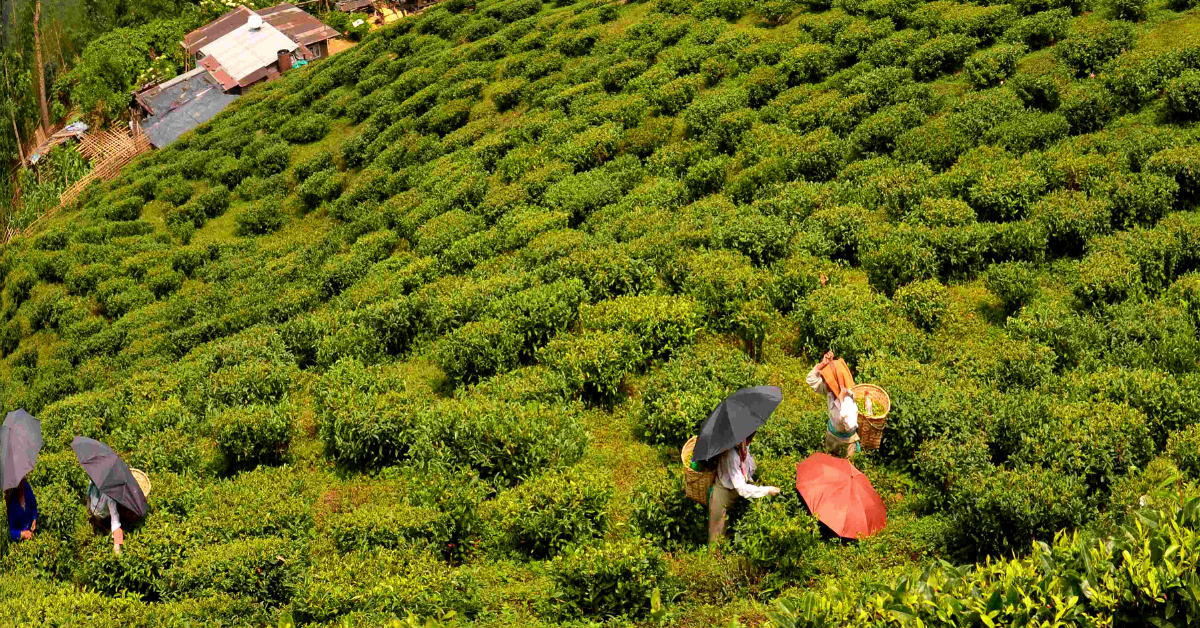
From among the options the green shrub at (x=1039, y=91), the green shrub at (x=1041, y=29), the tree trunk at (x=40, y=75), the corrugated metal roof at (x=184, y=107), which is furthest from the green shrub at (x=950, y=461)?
the tree trunk at (x=40, y=75)

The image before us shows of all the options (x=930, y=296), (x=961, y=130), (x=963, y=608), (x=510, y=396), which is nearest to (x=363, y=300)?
(x=510, y=396)

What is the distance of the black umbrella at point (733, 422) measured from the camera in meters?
7.92

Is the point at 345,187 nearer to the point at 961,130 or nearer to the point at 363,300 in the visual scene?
the point at 363,300

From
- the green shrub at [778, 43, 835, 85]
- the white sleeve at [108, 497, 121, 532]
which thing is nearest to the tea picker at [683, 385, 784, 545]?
the white sleeve at [108, 497, 121, 532]

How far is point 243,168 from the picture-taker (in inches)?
1116

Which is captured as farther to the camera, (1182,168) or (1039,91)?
(1039,91)

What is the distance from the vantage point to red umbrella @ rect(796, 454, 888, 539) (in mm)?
8430

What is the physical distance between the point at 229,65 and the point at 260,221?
32720 millimetres

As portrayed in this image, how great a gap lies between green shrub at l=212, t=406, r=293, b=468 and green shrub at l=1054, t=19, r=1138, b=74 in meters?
16.2

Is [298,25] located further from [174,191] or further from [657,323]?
[657,323]

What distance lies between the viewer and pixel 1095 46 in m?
17.4

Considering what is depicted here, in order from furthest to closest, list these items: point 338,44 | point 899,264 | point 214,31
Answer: point 214,31
point 338,44
point 899,264

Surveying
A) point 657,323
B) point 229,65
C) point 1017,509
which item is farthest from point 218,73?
point 1017,509

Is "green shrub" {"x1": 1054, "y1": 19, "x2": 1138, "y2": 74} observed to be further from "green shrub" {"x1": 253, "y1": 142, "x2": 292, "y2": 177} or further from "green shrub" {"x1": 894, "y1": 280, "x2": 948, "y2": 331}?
"green shrub" {"x1": 253, "y1": 142, "x2": 292, "y2": 177}
